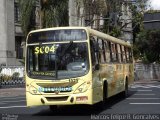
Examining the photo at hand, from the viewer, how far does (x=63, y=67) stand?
53.8 feet

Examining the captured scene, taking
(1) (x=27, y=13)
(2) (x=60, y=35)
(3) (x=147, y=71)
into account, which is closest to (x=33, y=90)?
(2) (x=60, y=35)

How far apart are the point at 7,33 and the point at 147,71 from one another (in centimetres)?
1859

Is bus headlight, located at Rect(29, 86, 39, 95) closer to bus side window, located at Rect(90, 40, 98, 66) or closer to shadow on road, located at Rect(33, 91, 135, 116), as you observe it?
shadow on road, located at Rect(33, 91, 135, 116)

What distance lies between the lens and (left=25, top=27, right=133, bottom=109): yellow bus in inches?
639

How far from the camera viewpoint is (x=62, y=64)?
53.8ft

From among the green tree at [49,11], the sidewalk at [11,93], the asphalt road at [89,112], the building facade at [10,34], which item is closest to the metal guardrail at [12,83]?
the sidewalk at [11,93]

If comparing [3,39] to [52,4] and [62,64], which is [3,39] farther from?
[62,64]

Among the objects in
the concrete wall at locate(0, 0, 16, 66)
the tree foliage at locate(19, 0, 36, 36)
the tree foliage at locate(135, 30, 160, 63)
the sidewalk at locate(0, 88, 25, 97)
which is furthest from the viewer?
the tree foliage at locate(135, 30, 160, 63)

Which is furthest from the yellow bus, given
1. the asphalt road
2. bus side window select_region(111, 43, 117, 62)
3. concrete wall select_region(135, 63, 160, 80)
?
concrete wall select_region(135, 63, 160, 80)

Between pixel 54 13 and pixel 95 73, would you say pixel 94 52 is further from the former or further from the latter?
pixel 54 13

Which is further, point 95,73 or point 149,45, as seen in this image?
point 149,45

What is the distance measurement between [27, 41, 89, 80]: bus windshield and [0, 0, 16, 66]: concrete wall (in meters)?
32.1

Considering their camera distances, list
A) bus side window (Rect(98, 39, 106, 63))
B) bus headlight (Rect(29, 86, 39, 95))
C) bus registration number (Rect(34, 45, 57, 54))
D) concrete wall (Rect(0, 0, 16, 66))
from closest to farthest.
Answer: bus headlight (Rect(29, 86, 39, 95)), bus registration number (Rect(34, 45, 57, 54)), bus side window (Rect(98, 39, 106, 63)), concrete wall (Rect(0, 0, 16, 66))

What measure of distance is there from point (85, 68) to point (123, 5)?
37832 millimetres
